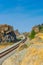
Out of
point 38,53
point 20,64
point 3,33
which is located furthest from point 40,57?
point 3,33

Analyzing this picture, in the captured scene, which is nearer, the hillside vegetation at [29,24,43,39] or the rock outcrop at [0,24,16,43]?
→ the hillside vegetation at [29,24,43,39]

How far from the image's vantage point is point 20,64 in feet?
57.9

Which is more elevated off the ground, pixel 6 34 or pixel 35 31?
pixel 35 31

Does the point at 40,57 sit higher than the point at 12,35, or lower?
higher

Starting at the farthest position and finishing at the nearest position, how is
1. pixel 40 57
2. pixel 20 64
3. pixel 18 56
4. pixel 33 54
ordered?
pixel 18 56 → pixel 20 64 → pixel 33 54 → pixel 40 57

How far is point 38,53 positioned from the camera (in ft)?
51.1

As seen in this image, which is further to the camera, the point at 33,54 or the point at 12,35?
the point at 12,35

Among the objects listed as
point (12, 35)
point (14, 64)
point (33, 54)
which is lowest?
point (12, 35)

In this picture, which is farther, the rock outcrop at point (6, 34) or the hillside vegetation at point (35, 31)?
the rock outcrop at point (6, 34)

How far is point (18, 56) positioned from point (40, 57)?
16.0 ft

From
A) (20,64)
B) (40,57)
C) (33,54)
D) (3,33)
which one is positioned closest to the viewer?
(40,57)

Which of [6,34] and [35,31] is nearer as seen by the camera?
[35,31]

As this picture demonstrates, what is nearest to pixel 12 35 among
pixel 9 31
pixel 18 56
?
pixel 9 31

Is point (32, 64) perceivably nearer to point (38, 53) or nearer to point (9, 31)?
point (38, 53)
